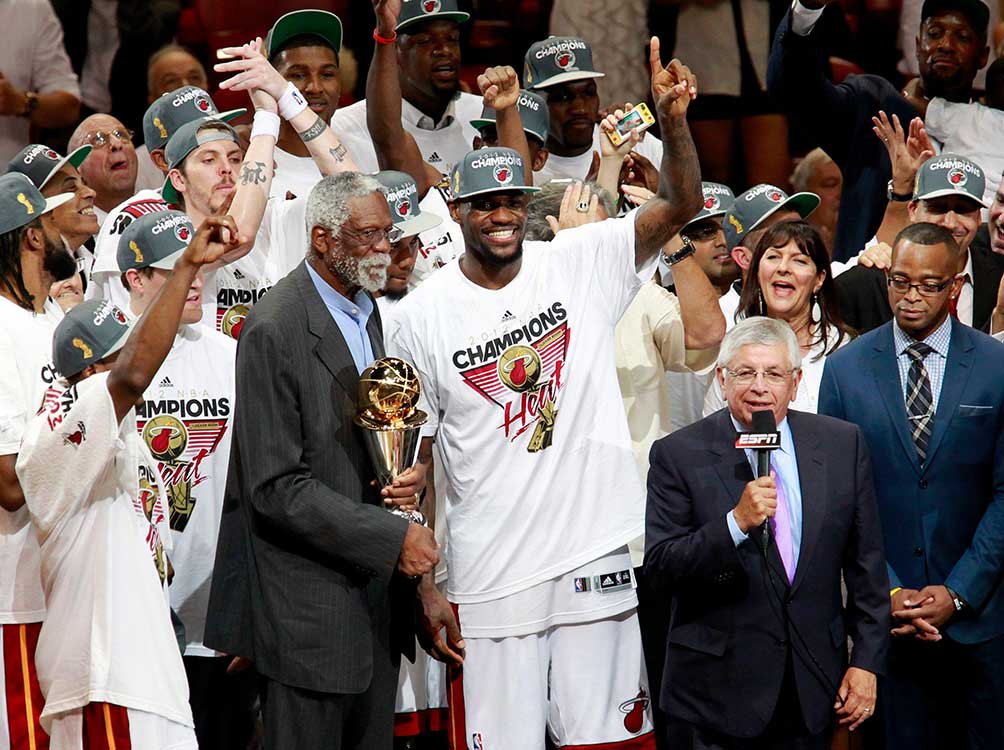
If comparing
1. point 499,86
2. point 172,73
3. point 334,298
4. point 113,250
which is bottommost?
point 334,298

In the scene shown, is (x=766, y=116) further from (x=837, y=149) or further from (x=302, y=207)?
(x=302, y=207)

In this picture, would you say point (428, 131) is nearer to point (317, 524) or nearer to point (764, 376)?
point (764, 376)

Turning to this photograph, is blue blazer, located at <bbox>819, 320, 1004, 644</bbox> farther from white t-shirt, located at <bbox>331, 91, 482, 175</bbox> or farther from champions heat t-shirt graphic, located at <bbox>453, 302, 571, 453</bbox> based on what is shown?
white t-shirt, located at <bbox>331, 91, 482, 175</bbox>

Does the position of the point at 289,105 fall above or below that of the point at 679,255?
above

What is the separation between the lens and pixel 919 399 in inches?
182

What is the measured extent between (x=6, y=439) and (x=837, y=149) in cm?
409

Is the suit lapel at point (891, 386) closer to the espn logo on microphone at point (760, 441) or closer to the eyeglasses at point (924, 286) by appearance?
the eyeglasses at point (924, 286)

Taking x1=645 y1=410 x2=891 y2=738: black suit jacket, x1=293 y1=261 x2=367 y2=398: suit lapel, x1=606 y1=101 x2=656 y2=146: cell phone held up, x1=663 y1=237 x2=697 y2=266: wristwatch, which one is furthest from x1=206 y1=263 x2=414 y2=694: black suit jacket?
x1=606 y1=101 x2=656 y2=146: cell phone held up

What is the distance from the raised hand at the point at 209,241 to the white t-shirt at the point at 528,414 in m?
0.94

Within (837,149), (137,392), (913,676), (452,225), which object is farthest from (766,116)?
(137,392)

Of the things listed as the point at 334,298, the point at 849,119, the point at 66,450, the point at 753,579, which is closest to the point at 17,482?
→ the point at 66,450

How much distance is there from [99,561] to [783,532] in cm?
186

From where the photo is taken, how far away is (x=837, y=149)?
6680 mm

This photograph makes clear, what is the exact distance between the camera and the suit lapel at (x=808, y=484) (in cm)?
414
